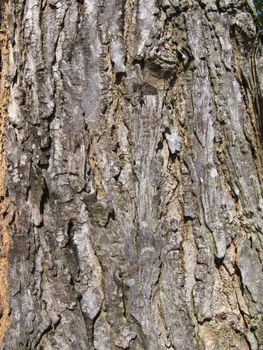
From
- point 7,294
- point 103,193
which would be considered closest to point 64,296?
point 7,294

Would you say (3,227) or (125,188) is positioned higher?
(125,188)

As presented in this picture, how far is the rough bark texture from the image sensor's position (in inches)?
64.8

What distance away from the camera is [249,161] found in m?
1.84

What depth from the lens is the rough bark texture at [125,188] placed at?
5.40 ft

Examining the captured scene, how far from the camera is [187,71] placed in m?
1.78

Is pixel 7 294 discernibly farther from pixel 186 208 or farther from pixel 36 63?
pixel 36 63

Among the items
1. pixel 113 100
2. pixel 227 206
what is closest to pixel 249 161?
pixel 227 206

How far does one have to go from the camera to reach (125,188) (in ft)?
5.50

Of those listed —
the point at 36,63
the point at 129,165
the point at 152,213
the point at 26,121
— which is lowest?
the point at 152,213

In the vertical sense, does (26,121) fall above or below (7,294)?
above

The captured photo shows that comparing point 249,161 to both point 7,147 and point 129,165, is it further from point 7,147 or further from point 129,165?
point 7,147

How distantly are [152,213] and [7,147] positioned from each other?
19.1 inches

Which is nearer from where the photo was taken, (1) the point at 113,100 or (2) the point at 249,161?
(1) the point at 113,100

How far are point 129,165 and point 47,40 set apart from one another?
451mm
